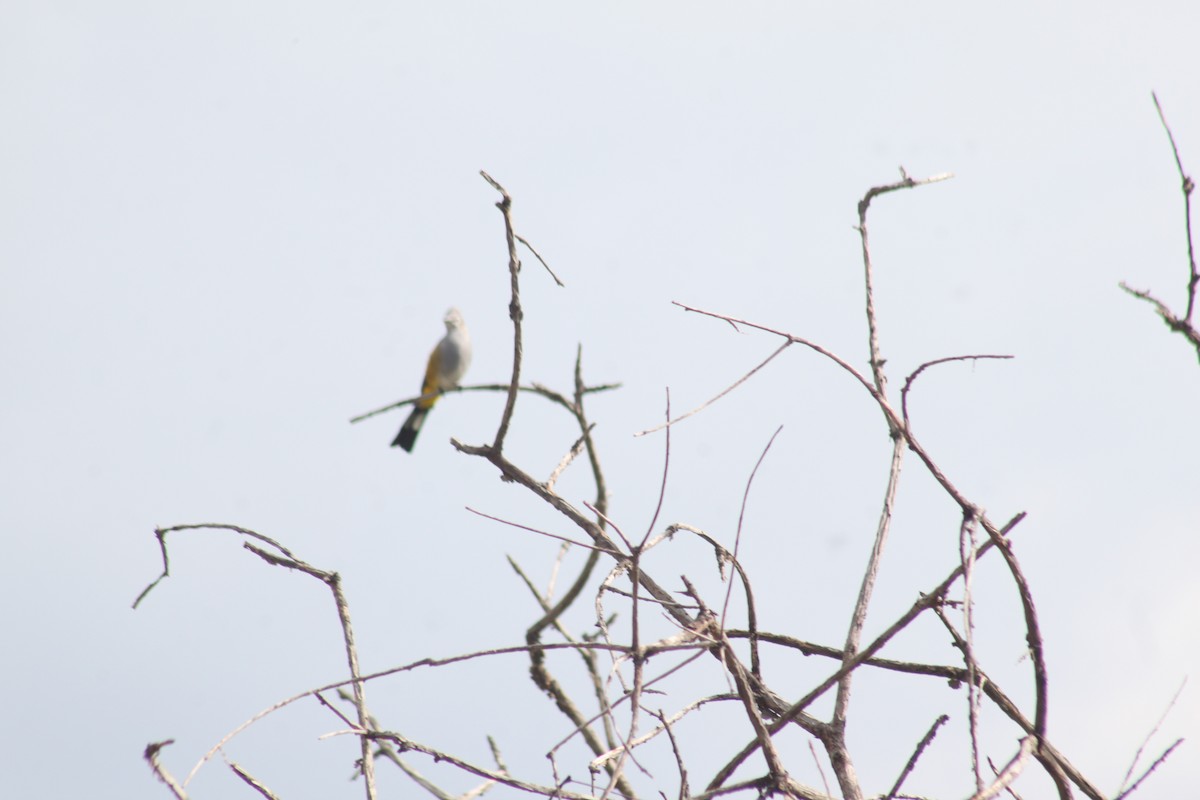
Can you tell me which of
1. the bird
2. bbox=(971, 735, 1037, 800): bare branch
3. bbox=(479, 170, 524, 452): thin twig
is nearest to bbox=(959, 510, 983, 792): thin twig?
bbox=(971, 735, 1037, 800): bare branch

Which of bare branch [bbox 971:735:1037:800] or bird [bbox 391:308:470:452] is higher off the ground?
bird [bbox 391:308:470:452]

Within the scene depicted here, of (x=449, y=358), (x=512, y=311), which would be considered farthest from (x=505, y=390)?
(x=449, y=358)

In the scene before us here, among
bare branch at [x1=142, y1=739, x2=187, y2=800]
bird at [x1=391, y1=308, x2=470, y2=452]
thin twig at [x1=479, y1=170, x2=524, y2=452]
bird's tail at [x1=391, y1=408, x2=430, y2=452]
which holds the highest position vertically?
bird at [x1=391, y1=308, x2=470, y2=452]

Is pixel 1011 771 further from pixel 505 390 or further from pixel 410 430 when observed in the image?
pixel 410 430

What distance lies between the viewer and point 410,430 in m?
10.7

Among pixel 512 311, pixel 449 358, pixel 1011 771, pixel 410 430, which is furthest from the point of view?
pixel 410 430

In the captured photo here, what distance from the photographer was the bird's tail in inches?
422

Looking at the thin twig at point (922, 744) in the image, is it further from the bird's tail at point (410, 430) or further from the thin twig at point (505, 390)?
the bird's tail at point (410, 430)

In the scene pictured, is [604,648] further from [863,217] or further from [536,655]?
[536,655]

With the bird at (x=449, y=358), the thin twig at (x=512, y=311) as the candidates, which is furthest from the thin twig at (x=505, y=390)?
the bird at (x=449, y=358)

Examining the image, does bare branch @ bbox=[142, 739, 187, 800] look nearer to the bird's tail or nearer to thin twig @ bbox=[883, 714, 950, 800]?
thin twig @ bbox=[883, 714, 950, 800]

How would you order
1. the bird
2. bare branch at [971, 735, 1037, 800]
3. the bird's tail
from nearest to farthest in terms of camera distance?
bare branch at [971, 735, 1037, 800]
the bird
the bird's tail

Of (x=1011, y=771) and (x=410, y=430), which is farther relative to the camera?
(x=410, y=430)

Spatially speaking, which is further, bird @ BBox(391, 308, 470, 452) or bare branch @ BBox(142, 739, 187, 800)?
bird @ BBox(391, 308, 470, 452)
